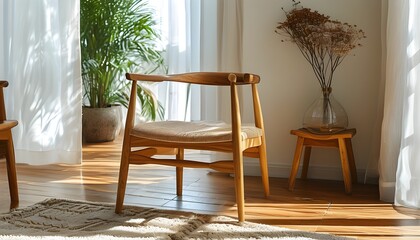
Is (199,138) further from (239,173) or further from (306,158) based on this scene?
(306,158)

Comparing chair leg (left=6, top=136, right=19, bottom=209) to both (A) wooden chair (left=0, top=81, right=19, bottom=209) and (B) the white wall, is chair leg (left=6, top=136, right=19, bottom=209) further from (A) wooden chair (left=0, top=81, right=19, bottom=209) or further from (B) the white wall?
(B) the white wall

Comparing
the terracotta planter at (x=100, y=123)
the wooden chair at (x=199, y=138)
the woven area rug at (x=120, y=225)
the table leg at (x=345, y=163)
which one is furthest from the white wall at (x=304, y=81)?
the terracotta planter at (x=100, y=123)

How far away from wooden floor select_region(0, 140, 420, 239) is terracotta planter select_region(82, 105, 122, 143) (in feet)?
2.65

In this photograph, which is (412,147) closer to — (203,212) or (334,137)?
(334,137)

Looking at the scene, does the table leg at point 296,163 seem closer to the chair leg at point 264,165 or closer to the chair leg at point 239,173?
the chair leg at point 264,165

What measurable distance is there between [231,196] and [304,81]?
818 mm

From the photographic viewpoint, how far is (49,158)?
13.2 ft

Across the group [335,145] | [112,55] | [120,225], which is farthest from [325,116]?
[112,55]

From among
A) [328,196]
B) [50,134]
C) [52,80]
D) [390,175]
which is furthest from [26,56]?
[390,175]

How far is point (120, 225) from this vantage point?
2574mm

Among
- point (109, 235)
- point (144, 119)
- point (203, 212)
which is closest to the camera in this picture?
point (109, 235)

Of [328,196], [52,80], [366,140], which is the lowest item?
[328,196]

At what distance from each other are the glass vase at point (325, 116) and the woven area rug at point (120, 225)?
85cm

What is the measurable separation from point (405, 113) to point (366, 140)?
561 mm
